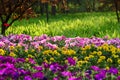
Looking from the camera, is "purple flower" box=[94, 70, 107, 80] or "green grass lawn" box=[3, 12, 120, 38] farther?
"green grass lawn" box=[3, 12, 120, 38]

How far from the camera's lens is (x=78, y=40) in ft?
32.2

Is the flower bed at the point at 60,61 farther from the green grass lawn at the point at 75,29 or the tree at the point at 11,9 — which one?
the green grass lawn at the point at 75,29

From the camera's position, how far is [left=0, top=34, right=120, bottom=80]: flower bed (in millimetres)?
5891

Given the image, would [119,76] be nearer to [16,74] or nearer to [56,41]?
[16,74]

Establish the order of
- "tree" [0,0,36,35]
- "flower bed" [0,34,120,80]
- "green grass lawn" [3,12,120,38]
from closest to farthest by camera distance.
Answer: "flower bed" [0,34,120,80], "tree" [0,0,36,35], "green grass lawn" [3,12,120,38]

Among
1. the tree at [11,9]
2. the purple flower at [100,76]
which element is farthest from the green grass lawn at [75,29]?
the purple flower at [100,76]

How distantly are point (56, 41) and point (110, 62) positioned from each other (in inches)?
115

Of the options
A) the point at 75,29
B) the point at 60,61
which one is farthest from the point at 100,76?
the point at 75,29

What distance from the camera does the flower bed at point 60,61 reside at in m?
5.89

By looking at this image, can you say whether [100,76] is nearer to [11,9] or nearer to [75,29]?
[11,9]

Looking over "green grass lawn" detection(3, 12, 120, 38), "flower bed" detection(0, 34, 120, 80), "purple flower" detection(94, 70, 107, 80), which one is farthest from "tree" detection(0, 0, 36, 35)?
"purple flower" detection(94, 70, 107, 80)

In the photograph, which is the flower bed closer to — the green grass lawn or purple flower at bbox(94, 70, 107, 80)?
purple flower at bbox(94, 70, 107, 80)

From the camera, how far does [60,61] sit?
298 inches

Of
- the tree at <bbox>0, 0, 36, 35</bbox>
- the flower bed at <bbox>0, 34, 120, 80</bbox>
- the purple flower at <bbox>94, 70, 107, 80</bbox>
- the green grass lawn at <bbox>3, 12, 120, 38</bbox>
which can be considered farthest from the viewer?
the green grass lawn at <bbox>3, 12, 120, 38</bbox>
